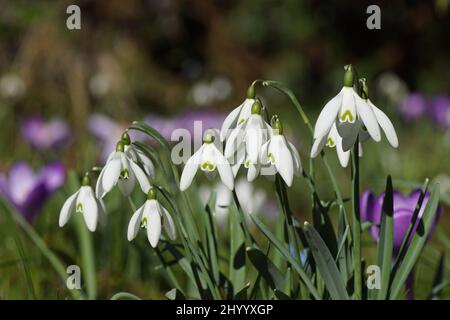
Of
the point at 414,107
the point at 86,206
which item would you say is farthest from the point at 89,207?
the point at 414,107

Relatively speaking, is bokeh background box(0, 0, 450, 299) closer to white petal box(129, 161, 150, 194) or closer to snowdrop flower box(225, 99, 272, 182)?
white petal box(129, 161, 150, 194)

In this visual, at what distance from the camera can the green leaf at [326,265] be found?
1174 mm

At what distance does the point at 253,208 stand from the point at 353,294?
35.3 inches

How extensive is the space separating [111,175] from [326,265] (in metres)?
0.35

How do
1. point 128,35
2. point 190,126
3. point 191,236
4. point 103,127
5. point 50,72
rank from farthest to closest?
point 128,35 < point 50,72 < point 190,126 < point 103,127 < point 191,236

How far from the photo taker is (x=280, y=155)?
1103mm

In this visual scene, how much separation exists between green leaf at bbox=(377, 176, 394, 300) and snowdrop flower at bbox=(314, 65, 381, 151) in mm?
167

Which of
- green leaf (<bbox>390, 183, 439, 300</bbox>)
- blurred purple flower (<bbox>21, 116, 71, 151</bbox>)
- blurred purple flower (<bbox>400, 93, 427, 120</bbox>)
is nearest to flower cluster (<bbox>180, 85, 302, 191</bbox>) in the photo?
green leaf (<bbox>390, 183, 439, 300</bbox>)

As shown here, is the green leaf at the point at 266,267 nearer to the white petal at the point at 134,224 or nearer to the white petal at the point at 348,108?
the white petal at the point at 134,224

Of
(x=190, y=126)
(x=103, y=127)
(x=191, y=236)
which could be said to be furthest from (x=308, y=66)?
(x=191, y=236)

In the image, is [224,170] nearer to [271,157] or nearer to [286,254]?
[271,157]

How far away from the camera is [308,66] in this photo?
20.6ft

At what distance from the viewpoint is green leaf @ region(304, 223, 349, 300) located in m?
1.17
